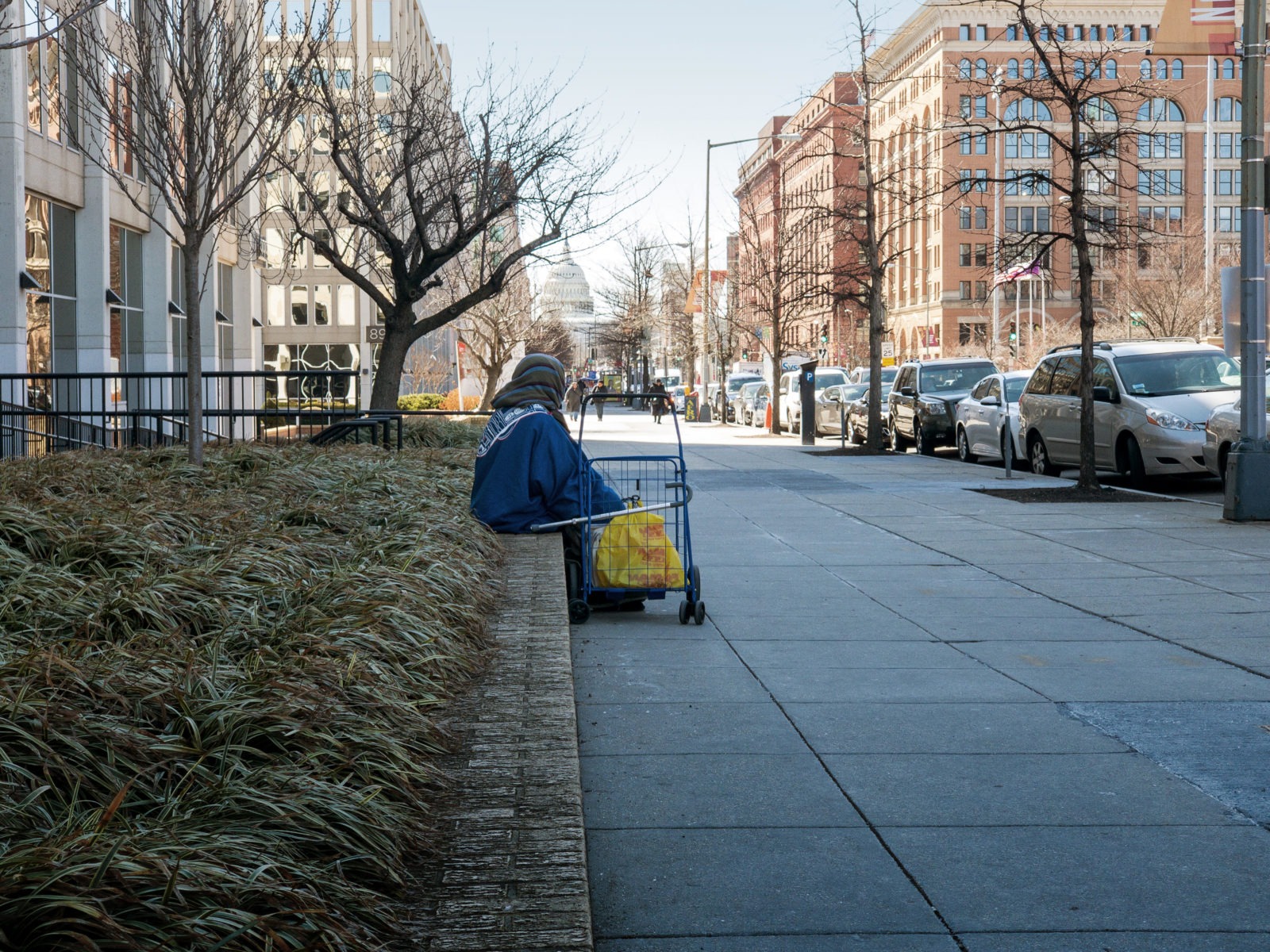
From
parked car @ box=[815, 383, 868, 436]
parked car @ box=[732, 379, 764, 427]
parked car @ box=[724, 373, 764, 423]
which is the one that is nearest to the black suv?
parked car @ box=[815, 383, 868, 436]

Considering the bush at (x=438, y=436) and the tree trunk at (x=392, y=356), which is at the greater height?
the tree trunk at (x=392, y=356)

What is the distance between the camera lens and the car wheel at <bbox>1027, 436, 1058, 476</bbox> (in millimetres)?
21500

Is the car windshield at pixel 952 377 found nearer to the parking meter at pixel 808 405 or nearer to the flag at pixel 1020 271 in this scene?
the flag at pixel 1020 271

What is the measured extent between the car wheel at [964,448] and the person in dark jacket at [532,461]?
17718mm

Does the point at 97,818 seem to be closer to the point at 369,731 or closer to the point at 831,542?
the point at 369,731

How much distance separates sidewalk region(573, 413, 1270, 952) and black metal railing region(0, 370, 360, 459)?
7470mm

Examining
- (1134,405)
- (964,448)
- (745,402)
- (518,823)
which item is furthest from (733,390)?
(518,823)

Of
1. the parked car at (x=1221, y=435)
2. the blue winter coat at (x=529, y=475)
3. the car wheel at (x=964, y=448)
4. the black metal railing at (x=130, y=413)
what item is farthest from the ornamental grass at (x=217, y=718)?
the car wheel at (x=964, y=448)

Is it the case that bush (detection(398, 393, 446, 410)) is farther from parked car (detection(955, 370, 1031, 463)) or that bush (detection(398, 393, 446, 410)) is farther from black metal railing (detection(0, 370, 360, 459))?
parked car (detection(955, 370, 1031, 463))

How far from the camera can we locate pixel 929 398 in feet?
95.3

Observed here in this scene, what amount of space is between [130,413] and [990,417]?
14.4 meters

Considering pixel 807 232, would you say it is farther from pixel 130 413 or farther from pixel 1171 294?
pixel 130 413

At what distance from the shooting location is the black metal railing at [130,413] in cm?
1630

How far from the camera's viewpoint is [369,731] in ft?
13.9
